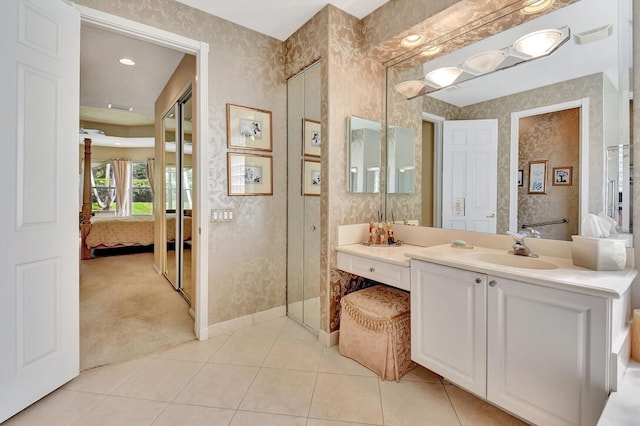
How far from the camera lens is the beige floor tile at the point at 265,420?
1.57 metres

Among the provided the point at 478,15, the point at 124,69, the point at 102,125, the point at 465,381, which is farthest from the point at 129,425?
the point at 102,125

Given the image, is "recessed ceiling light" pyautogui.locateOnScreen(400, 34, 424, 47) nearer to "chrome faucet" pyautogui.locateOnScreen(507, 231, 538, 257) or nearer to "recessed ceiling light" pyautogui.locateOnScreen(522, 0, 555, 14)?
"recessed ceiling light" pyautogui.locateOnScreen(522, 0, 555, 14)

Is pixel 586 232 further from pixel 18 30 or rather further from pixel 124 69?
pixel 124 69

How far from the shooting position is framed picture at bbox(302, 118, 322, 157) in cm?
260

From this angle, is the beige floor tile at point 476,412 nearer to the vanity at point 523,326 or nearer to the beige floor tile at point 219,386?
the vanity at point 523,326

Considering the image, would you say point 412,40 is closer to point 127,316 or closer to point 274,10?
point 274,10

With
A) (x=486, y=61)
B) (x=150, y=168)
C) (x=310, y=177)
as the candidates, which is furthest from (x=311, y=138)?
(x=150, y=168)

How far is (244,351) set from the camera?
2.33 metres

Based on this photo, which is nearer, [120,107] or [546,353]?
[546,353]

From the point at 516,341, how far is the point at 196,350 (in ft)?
7.07

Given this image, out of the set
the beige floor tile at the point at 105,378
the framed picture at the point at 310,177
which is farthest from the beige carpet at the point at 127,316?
the framed picture at the point at 310,177

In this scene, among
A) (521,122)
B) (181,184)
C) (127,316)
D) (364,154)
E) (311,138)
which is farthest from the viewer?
(181,184)

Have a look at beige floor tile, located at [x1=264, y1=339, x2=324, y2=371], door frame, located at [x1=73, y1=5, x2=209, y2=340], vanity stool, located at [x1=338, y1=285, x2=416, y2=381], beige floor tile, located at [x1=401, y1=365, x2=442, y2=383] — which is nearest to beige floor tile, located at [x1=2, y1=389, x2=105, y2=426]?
door frame, located at [x1=73, y1=5, x2=209, y2=340]

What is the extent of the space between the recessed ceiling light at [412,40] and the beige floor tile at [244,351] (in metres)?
2.61
